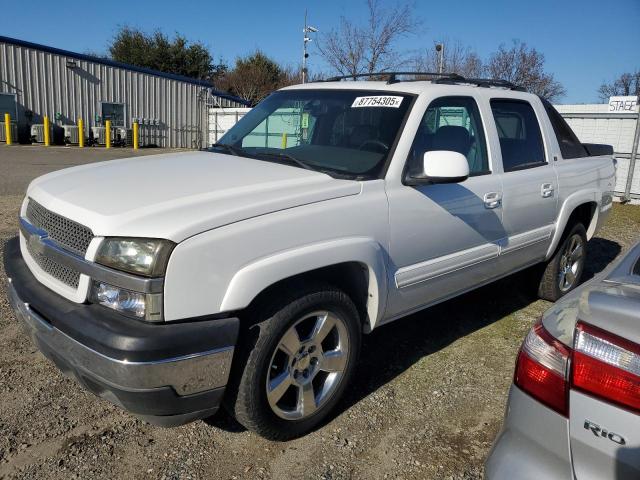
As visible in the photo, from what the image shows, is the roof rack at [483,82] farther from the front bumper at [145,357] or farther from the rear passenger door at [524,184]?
the front bumper at [145,357]

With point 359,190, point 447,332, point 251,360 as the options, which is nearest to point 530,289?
point 447,332

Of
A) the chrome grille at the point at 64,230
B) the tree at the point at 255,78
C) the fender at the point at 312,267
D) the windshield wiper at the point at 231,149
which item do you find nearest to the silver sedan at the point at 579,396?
the fender at the point at 312,267

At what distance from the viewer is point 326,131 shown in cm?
365

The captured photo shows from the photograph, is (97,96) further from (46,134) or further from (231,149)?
(231,149)

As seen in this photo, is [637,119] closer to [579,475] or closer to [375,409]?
[375,409]

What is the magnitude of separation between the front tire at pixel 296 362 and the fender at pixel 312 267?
151 mm

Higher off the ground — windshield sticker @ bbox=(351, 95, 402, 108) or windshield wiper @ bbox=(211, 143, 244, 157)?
windshield sticker @ bbox=(351, 95, 402, 108)

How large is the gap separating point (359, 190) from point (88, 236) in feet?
4.51

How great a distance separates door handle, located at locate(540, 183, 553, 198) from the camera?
14.4ft

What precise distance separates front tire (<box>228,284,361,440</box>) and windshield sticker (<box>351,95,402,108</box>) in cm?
133

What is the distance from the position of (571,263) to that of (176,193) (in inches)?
166

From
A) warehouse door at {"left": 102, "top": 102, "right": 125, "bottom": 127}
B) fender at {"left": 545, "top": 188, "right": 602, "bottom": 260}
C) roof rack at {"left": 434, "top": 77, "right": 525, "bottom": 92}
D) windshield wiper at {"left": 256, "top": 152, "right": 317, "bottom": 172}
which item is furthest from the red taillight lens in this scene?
warehouse door at {"left": 102, "top": 102, "right": 125, "bottom": 127}

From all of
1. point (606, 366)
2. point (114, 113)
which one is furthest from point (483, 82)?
point (114, 113)

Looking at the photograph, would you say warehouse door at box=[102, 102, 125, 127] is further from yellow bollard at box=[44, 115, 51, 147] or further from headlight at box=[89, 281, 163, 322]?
headlight at box=[89, 281, 163, 322]
